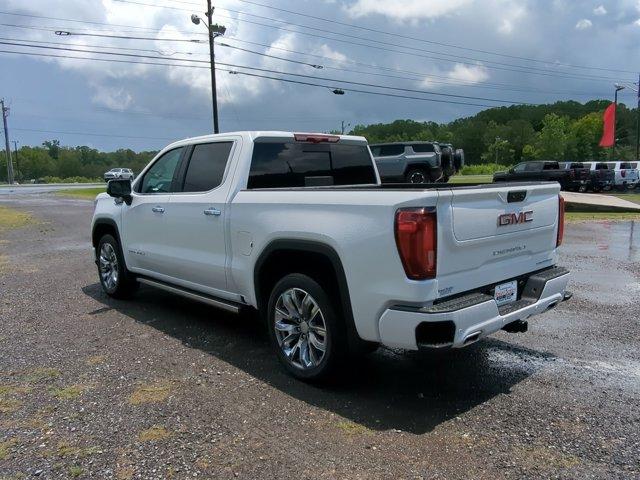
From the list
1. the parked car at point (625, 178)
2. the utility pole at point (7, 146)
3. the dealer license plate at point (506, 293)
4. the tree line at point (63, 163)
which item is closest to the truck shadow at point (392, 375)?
the dealer license plate at point (506, 293)

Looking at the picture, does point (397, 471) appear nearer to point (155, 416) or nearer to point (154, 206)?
point (155, 416)

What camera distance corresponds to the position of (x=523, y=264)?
4234 mm

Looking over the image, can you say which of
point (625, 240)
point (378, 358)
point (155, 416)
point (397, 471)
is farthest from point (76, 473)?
point (625, 240)

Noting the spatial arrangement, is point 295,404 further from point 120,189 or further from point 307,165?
point 120,189

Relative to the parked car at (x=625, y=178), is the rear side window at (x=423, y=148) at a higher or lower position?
higher

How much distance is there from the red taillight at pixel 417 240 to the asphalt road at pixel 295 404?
3.41 feet

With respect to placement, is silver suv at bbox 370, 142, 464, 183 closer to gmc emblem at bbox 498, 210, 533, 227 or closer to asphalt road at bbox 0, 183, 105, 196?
gmc emblem at bbox 498, 210, 533, 227

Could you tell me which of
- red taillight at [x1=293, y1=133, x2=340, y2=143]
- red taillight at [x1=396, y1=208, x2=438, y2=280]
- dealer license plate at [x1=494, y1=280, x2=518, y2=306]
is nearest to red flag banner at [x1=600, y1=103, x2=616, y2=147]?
red taillight at [x1=293, y1=133, x2=340, y2=143]

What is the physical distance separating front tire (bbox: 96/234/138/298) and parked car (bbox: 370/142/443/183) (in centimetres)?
1536

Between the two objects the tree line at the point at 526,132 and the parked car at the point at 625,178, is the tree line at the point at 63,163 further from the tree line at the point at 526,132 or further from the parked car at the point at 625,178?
the parked car at the point at 625,178

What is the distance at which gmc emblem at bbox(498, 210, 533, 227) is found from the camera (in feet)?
12.8

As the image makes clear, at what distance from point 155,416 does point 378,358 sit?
77.8 inches

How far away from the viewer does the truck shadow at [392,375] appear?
150 inches

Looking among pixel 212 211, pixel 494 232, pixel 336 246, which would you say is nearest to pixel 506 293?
pixel 494 232
